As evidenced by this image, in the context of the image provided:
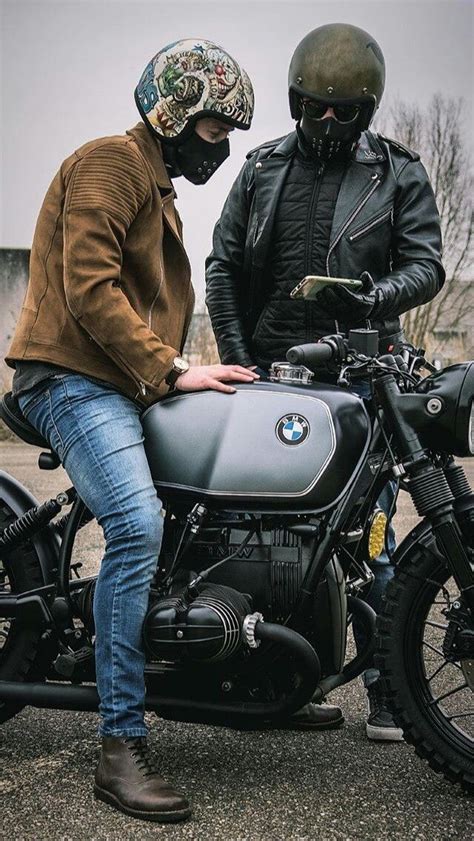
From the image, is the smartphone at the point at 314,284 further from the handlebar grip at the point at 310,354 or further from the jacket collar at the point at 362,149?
the jacket collar at the point at 362,149

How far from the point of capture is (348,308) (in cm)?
306

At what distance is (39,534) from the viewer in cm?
319

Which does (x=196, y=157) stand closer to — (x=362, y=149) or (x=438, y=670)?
(x=362, y=149)

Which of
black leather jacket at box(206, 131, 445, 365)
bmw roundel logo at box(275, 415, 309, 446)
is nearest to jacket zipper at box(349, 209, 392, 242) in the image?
black leather jacket at box(206, 131, 445, 365)

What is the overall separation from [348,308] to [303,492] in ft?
2.05

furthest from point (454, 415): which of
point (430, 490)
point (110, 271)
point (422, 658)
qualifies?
point (110, 271)

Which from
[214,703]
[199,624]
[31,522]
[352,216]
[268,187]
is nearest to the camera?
[199,624]

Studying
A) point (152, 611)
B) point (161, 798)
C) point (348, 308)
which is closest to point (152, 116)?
point (348, 308)

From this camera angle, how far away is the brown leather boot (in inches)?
107

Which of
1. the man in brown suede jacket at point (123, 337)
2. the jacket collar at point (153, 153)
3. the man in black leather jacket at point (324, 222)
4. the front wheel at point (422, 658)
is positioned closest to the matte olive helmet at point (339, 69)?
the man in black leather jacket at point (324, 222)

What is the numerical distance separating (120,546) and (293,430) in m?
0.56

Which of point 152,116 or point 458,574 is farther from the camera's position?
point 152,116

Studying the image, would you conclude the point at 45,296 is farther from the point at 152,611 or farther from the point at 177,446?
the point at 152,611

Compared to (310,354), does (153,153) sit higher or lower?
higher
